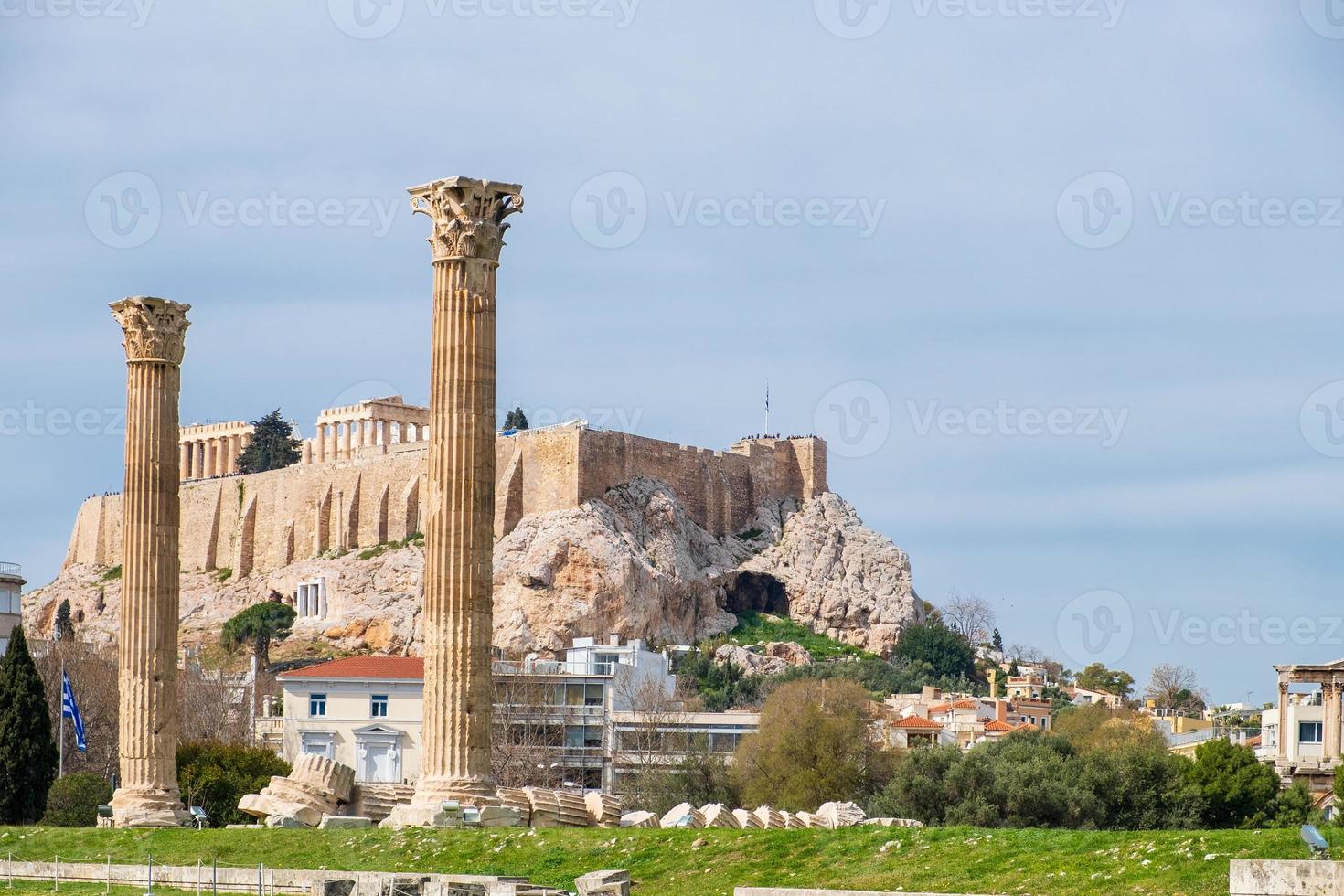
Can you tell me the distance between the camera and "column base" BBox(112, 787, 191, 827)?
26.7 meters

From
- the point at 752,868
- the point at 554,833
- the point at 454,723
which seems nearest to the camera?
the point at 752,868

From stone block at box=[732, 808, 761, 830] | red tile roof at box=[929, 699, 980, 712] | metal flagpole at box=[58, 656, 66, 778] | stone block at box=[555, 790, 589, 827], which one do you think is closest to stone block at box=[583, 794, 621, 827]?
stone block at box=[555, 790, 589, 827]

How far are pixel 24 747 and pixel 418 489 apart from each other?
6416 cm

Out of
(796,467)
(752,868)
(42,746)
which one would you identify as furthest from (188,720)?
(796,467)

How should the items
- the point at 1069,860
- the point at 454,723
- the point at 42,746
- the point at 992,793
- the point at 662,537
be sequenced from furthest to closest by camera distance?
the point at 662,537 < the point at 992,793 < the point at 42,746 < the point at 454,723 < the point at 1069,860

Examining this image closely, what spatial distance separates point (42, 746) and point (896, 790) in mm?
17569

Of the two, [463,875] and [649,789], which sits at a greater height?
[463,875]

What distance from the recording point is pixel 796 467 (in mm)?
112062

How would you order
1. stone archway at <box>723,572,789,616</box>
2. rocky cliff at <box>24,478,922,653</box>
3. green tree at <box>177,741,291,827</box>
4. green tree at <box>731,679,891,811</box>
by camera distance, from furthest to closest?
stone archway at <box>723,572,789,616</box>
rocky cliff at <box>24,478,922,653</box>
green tree at <box>731,679,891,811</box>
green tree at <box>177,741,291,827</box>

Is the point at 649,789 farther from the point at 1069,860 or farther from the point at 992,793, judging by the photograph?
the point at 1069,860

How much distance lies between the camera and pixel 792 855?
1820 centimetres

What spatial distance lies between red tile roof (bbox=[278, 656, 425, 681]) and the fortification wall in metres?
35.5

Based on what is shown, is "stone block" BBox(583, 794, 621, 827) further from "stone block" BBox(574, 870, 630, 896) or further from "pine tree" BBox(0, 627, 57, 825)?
"pine tree" BBox(0, 627, 57, 825)

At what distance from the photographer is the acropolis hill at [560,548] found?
95312 mm
